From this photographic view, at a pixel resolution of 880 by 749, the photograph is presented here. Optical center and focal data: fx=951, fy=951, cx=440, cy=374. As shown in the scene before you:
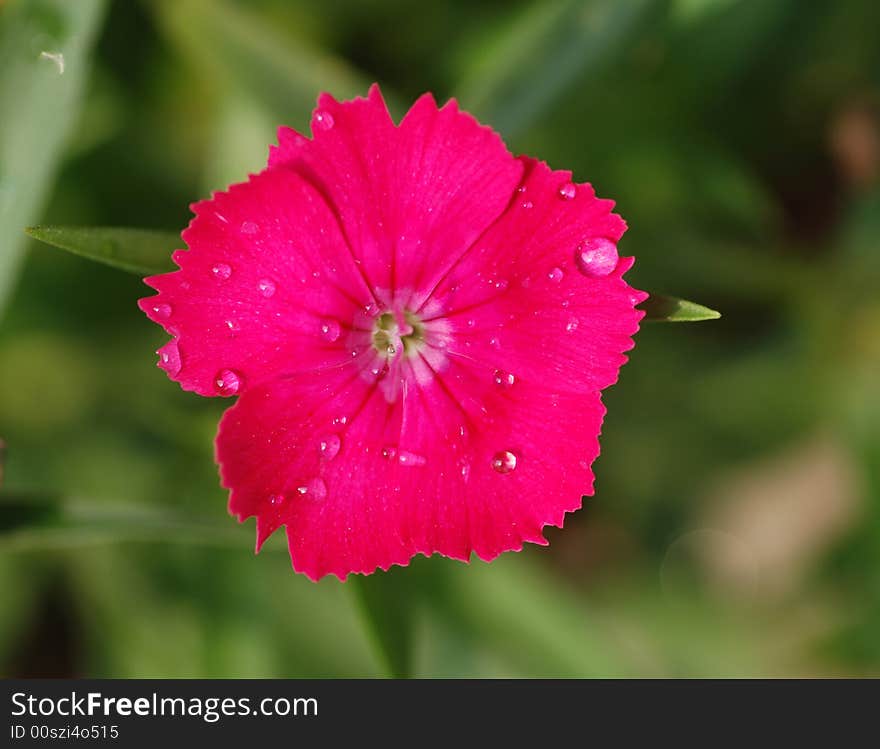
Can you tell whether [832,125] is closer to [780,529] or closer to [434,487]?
[780,529]

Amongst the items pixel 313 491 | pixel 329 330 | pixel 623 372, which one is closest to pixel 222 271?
pixel 329 330

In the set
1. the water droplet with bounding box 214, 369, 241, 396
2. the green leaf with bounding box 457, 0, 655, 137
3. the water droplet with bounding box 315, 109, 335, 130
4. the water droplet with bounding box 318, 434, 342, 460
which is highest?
the green leaf with bounding box 457, 0, 655, 137

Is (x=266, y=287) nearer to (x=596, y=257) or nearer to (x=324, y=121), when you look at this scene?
(x=324, y=121)

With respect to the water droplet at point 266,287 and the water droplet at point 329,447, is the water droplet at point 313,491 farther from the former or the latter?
the water droplet at point 266,287

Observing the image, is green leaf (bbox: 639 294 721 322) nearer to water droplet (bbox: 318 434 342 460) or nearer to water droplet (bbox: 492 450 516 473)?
water droplet (bbox: 492 450 516 473)

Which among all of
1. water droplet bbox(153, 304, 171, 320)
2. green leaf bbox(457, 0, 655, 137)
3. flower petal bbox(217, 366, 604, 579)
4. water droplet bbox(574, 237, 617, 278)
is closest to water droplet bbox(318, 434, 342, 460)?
flower petal bbox(217, 366, 604, 579)

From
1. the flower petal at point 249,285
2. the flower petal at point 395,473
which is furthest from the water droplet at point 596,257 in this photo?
the flower petal at point 249,285
